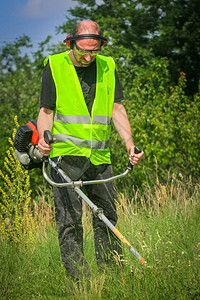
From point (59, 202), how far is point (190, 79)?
10.5 meters

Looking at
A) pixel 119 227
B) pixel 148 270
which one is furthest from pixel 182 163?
pixel 148 270

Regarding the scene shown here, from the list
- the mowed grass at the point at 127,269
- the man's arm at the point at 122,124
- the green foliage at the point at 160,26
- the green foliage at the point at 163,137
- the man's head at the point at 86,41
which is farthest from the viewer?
the green foliage at the point at 160,26

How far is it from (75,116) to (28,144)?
0.55 metres

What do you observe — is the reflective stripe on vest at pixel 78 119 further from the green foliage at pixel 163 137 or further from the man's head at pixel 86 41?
the green foliage at pixel 163 137

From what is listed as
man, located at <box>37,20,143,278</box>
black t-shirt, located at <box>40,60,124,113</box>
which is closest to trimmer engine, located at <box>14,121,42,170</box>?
man, located at <box>37,20,143,278</box>

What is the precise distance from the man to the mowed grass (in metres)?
0.22

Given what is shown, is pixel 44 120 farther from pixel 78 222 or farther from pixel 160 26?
pixel 160 26

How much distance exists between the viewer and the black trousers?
3.43 m

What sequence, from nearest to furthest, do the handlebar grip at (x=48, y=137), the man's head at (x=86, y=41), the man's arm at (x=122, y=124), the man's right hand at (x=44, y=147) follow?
the handlebar grip at (x=48, y=137)
the man's right hand at (x=44, y=147)
the man's head at (x=86, y=41)
the man's arm at (x=122, y=124)

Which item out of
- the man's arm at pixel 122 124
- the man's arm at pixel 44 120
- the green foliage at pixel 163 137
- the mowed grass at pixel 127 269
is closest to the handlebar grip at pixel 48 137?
the man's arm at pixel 44 120

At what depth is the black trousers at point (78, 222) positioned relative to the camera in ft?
11.3

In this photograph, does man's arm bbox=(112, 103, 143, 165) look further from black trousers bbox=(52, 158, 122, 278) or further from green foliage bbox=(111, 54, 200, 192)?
green foliage bbox=(111, 54, 200, 192)

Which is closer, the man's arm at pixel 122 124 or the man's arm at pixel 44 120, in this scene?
the man's arm at pixel 44 120

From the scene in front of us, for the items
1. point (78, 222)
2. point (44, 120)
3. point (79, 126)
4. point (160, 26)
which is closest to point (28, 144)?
point (44, 120)
